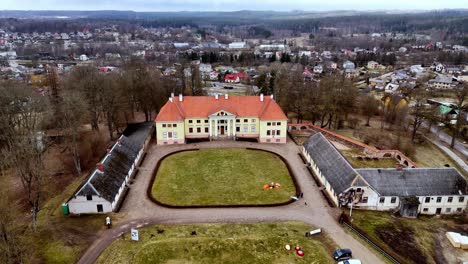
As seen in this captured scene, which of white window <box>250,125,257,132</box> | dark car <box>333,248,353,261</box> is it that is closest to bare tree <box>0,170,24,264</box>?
dark car <box>333,248,353,261</box>

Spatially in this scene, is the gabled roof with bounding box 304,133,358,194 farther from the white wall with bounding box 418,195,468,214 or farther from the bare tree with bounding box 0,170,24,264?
the bare tree with bounding box 0,170,24,264

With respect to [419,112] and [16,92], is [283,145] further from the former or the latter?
[16,92]

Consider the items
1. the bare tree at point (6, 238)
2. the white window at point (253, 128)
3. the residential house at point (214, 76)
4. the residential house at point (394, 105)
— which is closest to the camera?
the bare tree at point (6, 238)

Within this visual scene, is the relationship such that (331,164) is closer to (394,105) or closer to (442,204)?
(442,204)

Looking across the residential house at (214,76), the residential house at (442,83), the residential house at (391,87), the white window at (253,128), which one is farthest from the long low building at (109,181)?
the residential house at (442,83)

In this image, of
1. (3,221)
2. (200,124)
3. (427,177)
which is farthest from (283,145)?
(3,221)

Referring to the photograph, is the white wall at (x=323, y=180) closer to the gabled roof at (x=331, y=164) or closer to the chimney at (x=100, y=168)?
the gabled roof at (x=331, y=164)
